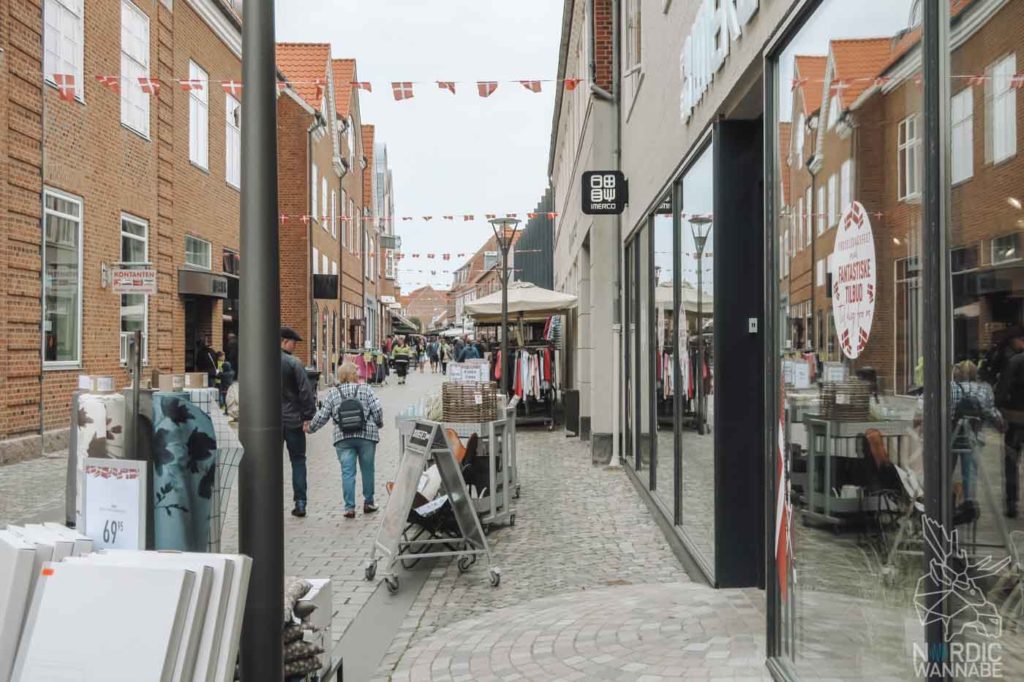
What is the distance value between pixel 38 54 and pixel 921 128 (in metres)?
13.5

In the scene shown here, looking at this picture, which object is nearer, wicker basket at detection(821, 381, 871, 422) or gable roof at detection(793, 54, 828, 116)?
wicker basket at detection(821, 381, 871, 422)

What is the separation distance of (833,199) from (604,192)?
811 cm

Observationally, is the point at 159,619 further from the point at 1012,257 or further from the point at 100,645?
the point at 1012,257

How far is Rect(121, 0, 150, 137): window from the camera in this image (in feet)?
53.0

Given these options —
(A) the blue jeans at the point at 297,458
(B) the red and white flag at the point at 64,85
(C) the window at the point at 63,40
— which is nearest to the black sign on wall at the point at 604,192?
(A) the blue jeans at the point at 297,458

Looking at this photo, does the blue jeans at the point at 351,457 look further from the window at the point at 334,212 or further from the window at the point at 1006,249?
the window at the point at 334,212

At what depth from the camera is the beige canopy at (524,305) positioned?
17953 millimetres

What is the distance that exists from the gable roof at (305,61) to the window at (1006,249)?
31920mm

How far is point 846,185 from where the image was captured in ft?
10.4

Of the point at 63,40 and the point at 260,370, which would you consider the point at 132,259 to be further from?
the point at 260,370

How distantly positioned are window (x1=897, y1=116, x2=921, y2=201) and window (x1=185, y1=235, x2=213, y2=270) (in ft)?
61.7

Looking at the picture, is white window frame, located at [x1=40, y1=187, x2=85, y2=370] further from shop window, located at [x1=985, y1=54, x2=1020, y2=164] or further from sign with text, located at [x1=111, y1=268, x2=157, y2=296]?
shop window, located at [x1=985, y1=54, x2=1020, y2=164]

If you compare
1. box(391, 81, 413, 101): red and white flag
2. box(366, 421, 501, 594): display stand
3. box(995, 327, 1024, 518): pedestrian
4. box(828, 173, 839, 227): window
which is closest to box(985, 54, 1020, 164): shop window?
box(995, 327, 1024, 518): pedestrian

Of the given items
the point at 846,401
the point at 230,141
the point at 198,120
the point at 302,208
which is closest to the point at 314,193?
the point at 302,208
